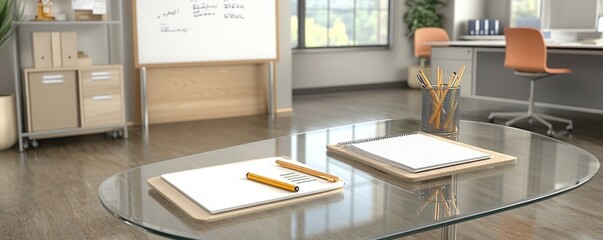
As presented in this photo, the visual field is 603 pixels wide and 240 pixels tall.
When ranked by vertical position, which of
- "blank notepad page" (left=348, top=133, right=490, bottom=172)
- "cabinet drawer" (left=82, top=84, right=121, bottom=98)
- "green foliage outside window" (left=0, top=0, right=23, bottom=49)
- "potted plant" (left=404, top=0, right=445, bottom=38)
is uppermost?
"potted plant" (left=404, top=0, right=445, bottom=38)

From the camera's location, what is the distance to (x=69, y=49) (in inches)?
159

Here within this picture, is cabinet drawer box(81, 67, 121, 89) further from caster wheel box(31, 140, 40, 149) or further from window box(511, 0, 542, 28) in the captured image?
window box(511, 0, 542, 28)

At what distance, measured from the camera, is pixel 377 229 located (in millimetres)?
1007

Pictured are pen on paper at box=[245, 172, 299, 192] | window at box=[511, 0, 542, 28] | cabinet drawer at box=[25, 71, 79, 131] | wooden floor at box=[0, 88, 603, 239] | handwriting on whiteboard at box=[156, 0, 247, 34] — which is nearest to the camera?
pen on paper at box=[245, 172, 299, 192]

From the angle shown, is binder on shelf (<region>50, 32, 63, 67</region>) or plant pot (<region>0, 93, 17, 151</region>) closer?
plant pot (<region>0, 93, 17, 151</region>)

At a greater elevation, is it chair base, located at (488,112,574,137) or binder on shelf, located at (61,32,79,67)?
binder on shelf, located at (61,32,79,67)

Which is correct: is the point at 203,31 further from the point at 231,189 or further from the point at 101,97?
the point at 231,189

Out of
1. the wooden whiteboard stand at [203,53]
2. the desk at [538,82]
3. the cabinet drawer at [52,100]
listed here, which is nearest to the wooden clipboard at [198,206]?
the cabinet drawer at [52,100]

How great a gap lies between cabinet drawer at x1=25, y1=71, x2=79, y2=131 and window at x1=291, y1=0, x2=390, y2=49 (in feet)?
10.5

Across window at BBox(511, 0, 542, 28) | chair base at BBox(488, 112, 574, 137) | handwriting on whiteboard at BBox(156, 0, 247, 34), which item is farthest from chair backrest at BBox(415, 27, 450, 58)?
handwriting on whiteboard at BBox(156, 0, 247, 34)

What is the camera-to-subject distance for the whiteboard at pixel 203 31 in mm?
4625

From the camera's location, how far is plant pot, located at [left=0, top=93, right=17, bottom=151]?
3.86m

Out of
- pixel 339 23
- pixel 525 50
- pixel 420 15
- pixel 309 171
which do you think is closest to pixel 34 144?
pixel 309 171

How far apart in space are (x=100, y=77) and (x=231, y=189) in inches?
127
